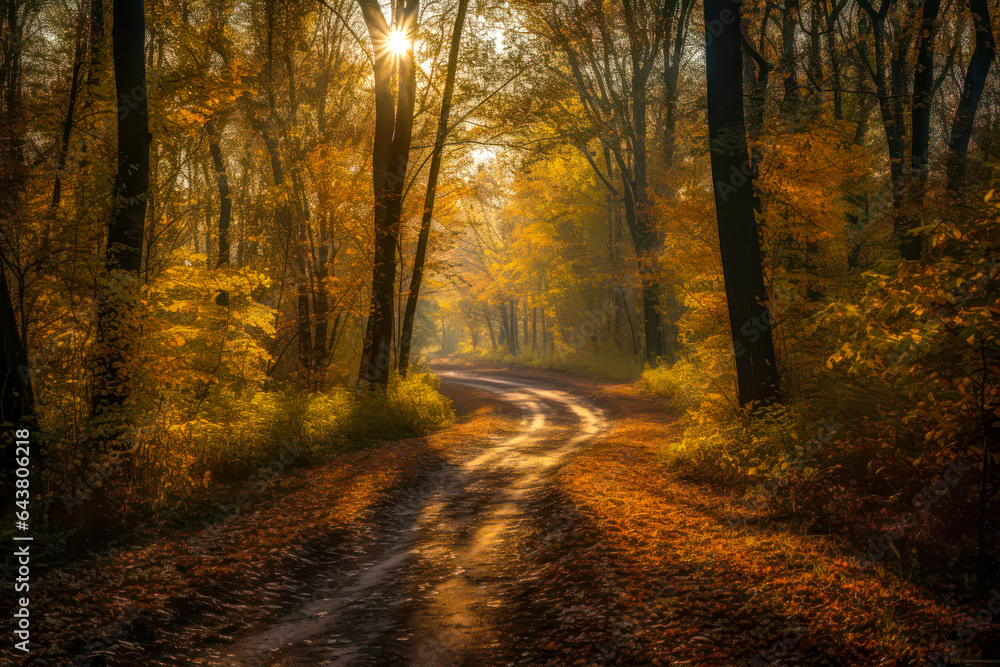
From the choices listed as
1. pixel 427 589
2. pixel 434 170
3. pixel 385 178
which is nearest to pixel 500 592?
pixel 427 589

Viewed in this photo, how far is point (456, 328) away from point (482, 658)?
290 ft

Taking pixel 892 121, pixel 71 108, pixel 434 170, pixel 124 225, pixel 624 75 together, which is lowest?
pixel 124 225

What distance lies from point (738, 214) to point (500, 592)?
6.64m

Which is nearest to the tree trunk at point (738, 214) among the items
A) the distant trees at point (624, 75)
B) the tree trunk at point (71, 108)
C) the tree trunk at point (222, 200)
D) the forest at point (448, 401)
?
the forest at point (448, 401)

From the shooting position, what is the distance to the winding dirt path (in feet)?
13.7

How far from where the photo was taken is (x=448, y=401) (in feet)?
58.1

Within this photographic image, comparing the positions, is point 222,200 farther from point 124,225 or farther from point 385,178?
point 124,225

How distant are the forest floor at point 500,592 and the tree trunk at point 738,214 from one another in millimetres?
2185

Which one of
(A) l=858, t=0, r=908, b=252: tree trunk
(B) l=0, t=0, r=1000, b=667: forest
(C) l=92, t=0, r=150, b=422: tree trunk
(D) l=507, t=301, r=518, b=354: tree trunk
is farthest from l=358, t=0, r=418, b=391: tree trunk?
(D) l=507, t=301, r=518, b=354: tree trunk

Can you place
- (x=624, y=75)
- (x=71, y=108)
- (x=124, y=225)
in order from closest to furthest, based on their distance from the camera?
(x=124, y=225), (x=71, y=108), (x=624, y=75)

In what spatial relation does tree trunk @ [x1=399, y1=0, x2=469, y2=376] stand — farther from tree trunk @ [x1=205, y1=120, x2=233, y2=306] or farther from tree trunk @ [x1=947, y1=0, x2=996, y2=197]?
tree trunk @ [x1=947, y1=0, x2=996, y2=197]

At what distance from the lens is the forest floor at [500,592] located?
3.73 meters

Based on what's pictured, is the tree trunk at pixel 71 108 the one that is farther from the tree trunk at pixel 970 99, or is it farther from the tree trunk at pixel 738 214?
the tree trunk at pixel 970 99

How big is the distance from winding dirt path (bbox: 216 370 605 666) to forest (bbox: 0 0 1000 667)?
0.04m
